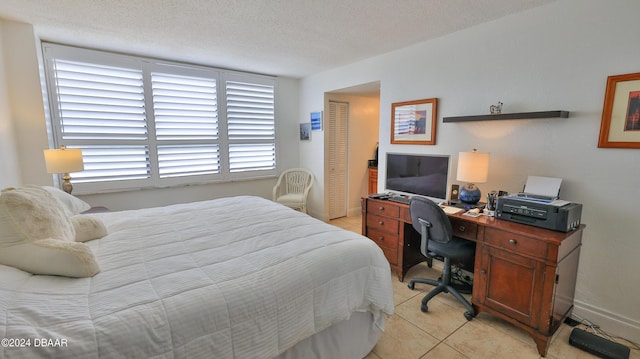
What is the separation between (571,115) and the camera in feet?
6.95

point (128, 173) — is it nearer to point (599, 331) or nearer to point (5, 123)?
point (5, 123)

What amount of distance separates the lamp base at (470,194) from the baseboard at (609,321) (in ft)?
3.43

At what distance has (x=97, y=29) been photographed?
2697mm

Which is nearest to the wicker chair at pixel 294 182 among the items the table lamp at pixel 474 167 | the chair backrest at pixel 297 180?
the chair backrest at pixel 297 180

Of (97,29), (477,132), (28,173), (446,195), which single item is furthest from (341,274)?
(28,173)

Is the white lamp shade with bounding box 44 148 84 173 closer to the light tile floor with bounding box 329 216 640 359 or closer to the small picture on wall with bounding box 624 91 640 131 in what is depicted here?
the light tile floor with bounding box 329 216 640 359

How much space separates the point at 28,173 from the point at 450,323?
419cm

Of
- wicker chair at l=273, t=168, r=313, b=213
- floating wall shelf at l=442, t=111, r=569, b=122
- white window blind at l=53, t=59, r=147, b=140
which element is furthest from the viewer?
wicker chair at l=273, t=168, r=313, b=213

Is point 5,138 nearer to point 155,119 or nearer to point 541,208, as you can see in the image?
point 155,119

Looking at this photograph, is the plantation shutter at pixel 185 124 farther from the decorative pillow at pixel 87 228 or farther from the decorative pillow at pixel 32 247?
the decorative pillow at pixel 32 247

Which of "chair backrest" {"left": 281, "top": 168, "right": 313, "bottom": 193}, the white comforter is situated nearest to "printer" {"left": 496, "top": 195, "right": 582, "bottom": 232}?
the white comforter

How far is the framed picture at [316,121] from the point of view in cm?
453

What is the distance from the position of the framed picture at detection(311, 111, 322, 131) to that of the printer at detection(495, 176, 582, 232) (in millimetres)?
2951

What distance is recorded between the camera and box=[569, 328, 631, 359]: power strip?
1795 millimetres
